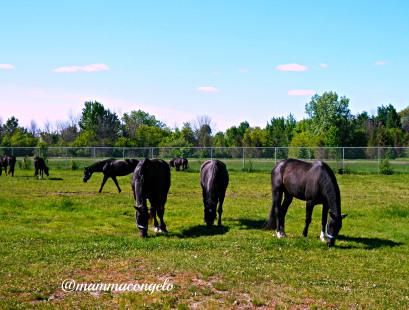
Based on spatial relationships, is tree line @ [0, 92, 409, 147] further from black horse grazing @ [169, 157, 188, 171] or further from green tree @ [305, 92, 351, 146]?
black horse grazing @ [169, 157, 188, 171]

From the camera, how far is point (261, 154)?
151 ft

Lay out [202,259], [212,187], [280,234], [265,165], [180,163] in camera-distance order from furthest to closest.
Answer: [265,165], [180,163], [212,187], [280,234], [202,259]

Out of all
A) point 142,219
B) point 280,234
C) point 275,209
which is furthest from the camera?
point 275,209

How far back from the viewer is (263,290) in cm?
743

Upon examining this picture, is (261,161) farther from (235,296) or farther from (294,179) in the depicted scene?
(235,296)

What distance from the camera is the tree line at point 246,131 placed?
78.2 m

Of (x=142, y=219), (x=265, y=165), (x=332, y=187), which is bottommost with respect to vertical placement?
(x=142, y=219)

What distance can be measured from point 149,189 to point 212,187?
1837 mm

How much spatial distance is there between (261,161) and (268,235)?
31806 mm

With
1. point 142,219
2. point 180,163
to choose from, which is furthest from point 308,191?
point 180,163

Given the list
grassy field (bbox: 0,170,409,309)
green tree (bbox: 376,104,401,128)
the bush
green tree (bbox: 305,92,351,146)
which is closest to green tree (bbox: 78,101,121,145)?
green tree (bbox: 305,92,351,146)

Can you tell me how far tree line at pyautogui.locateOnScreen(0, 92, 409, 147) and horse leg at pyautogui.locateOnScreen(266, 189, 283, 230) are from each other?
60056mm

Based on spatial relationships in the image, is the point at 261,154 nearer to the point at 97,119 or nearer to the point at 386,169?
the point at 386,169

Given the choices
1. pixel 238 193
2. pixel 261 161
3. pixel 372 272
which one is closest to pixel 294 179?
pixel 372 272
